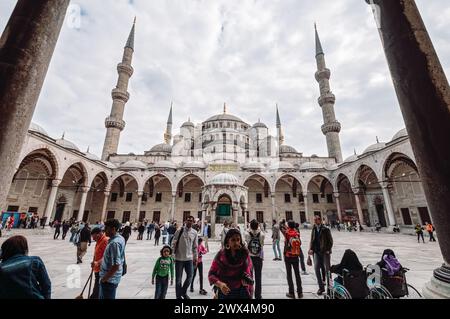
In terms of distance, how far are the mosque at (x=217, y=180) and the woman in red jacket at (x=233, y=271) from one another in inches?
399

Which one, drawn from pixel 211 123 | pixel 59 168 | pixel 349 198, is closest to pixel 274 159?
pixel 349 198

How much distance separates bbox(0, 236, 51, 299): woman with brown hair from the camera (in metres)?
1.60

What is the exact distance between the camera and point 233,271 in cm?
203

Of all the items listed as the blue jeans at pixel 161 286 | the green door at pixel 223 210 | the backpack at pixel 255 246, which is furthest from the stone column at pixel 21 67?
the green door at pixel 223 210

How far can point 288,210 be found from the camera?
25594 mm

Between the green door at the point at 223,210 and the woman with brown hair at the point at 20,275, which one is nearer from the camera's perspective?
the woman with brown hair at the point at 20,275

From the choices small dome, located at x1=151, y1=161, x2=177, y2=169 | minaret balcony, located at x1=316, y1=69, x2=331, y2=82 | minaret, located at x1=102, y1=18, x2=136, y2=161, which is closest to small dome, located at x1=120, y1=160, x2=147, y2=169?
small dome, located at x1=151, y1=161, x2=177, y2=169

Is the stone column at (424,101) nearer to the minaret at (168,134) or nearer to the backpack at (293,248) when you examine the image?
the backpack at (293,248)

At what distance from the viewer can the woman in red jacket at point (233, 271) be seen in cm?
200

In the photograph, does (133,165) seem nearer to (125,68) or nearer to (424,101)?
(125,68)

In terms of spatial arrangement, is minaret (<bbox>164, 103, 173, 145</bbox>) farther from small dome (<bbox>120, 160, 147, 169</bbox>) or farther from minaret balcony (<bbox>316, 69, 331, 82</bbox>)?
minaret balcony (<bbox>316, 69, 331, 82</bbox>)

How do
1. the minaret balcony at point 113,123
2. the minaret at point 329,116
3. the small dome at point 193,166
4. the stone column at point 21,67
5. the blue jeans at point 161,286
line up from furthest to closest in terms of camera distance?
the minaret at point 329,116, the minaret balcony at point 113,123, the small dome at point 193,166, the blue jeans at point 161,286, the stone column at point 21,67

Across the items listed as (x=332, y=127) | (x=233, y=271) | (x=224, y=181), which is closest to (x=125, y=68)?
(x=224, y=181)

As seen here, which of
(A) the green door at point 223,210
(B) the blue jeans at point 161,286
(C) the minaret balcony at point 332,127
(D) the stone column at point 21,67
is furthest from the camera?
(C) the minaret balcony at point 332,127
